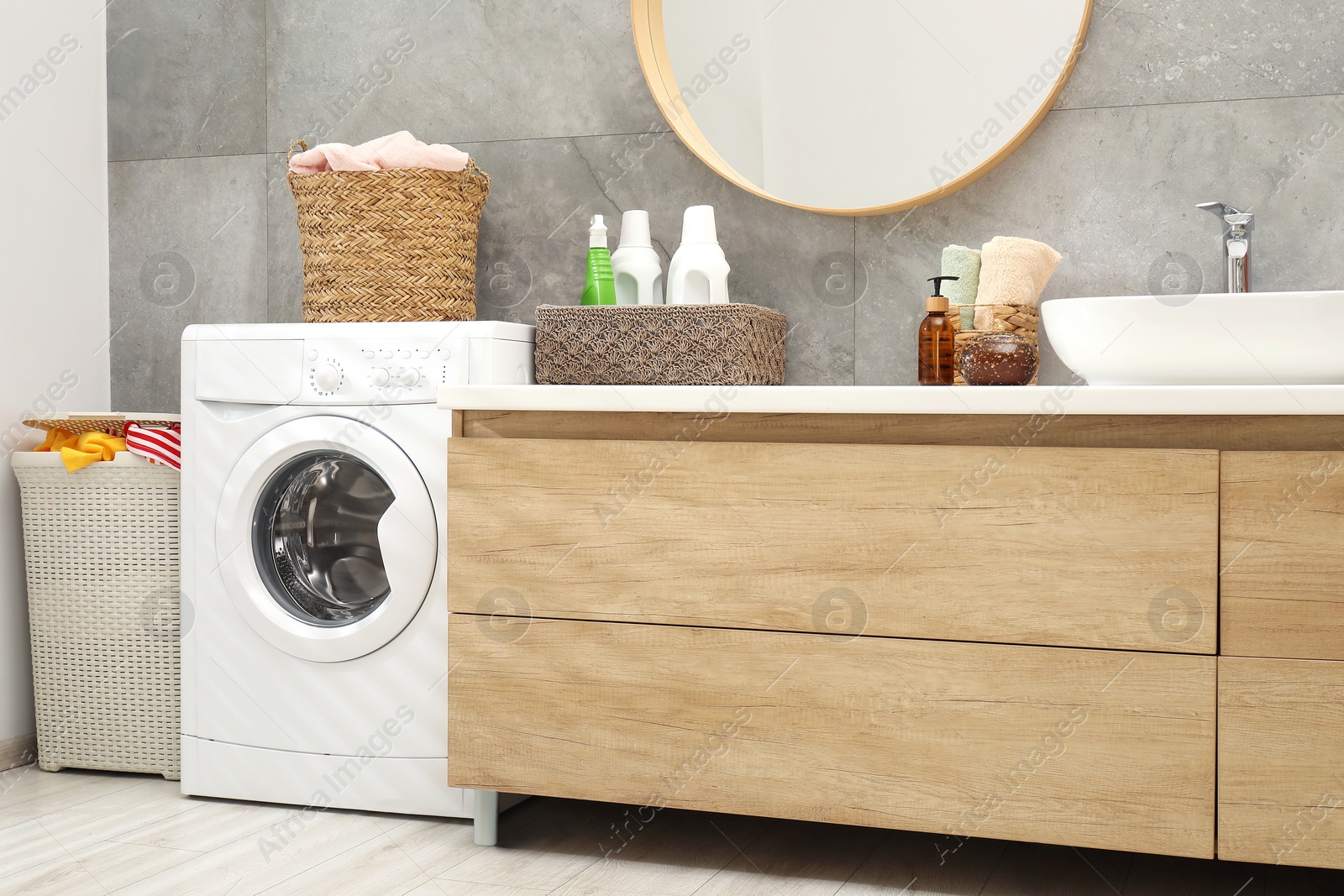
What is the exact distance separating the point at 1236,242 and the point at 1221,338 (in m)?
0.43

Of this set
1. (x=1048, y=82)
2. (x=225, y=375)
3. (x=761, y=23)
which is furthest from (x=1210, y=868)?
(x=225, y=375)

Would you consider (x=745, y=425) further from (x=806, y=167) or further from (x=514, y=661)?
(x=806, y=167)

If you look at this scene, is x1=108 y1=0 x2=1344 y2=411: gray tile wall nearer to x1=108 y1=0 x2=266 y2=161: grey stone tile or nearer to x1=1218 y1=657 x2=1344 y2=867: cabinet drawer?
x1=108 y1=0 x2=266 y2=161: grey stone tile

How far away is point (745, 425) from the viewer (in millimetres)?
1627

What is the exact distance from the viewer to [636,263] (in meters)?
2.12

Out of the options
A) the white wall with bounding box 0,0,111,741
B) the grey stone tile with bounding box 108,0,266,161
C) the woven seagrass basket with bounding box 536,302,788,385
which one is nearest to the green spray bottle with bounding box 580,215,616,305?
the woven seagrass basket with bounding box 536,302,788,385

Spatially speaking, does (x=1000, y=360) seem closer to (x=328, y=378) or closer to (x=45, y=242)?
(x=328, y=378)

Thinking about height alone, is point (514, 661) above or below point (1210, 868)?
above

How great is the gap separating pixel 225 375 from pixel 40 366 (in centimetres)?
67

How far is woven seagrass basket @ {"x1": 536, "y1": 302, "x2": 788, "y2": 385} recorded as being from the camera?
1906mm

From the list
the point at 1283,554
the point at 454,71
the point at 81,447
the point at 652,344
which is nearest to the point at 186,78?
the point at 454,71

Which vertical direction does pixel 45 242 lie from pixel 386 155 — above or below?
below

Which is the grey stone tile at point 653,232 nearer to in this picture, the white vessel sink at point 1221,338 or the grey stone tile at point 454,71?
the grey stone tile at point 454,71

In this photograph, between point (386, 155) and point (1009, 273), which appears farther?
point (386, 155)
